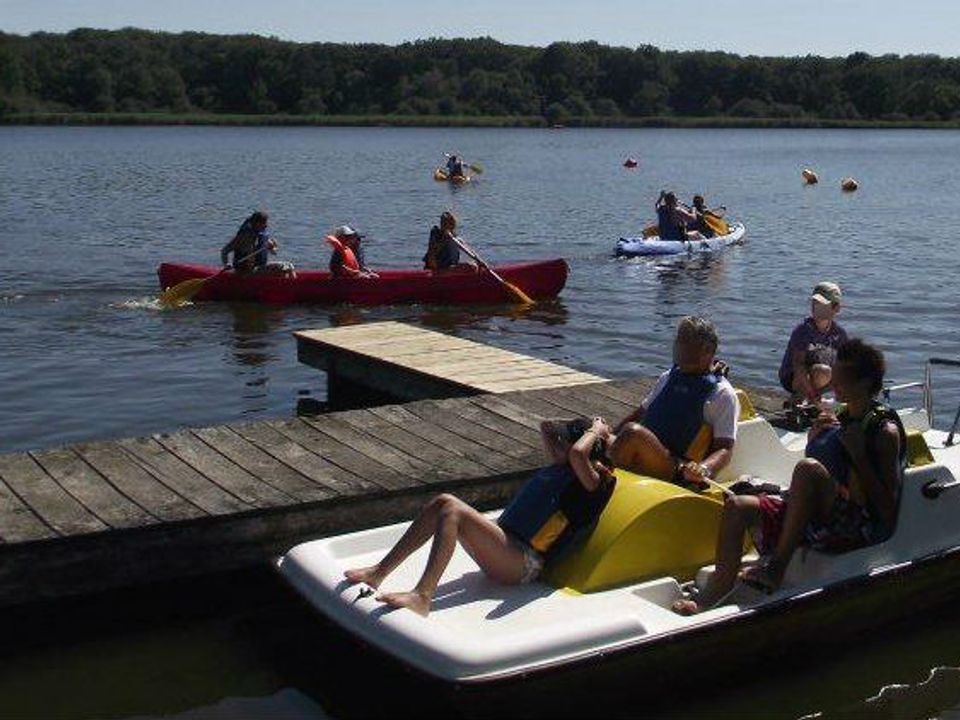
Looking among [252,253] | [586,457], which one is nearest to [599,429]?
[586,457]

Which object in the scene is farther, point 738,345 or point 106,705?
point 738,345

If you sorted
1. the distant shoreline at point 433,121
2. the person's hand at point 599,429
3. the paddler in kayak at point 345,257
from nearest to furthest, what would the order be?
the person's hand at point 599,429 → the paddler in kayak at point 345,257 → the distant shoreline at point 433,121

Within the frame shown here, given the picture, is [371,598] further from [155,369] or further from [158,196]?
[158,196]

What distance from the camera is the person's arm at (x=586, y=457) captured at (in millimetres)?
6516

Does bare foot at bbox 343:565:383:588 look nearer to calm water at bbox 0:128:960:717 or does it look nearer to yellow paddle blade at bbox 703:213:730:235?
calm water at bbox 0:128:960:717

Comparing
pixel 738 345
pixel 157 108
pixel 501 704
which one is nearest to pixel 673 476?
pixel 501 704

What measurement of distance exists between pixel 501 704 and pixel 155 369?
34.2ft

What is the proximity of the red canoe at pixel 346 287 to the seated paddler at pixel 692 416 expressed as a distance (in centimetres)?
1233

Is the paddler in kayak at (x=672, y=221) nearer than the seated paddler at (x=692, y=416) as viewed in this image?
No

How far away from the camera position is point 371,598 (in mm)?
6352

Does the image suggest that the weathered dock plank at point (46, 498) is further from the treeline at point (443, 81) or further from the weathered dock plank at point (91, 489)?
the treeline at point (443, 81)

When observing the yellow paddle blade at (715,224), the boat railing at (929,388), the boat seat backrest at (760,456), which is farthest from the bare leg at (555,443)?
the yellow paddle blade at (715,224)

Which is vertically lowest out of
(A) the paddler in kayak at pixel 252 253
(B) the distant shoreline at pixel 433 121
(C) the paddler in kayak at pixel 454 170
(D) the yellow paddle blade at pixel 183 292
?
(B) the distant shoreline at pixel 433 121

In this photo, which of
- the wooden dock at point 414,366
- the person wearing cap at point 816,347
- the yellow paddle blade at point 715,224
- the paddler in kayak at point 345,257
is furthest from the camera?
the yellow paddle blade at point 715,224
